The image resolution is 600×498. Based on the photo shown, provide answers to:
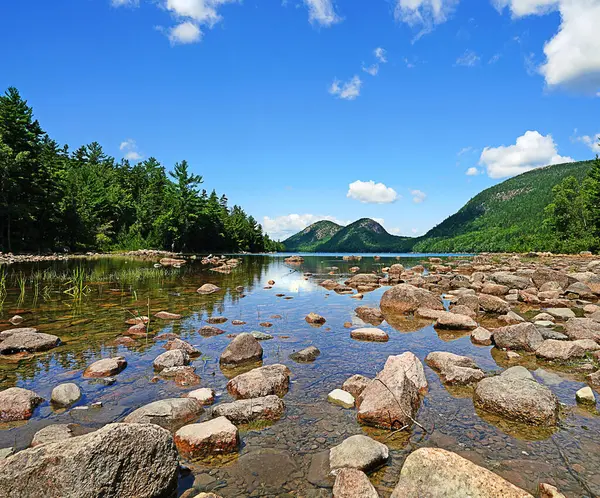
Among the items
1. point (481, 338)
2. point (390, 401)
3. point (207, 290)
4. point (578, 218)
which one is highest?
point (578, 218)

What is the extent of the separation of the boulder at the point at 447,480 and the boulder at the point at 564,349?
6.41 meters

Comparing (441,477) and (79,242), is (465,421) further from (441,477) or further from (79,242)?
(79,242)

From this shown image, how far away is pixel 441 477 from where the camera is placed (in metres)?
3.78

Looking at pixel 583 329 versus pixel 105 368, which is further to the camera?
pixel 583 329

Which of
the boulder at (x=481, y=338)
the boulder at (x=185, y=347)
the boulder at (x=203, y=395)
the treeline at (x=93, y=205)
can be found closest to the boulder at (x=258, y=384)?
the boulder at (x=203, y=395)

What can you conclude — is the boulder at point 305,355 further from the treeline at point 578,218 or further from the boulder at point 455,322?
the treeline at point 578,218

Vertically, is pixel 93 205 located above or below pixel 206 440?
above

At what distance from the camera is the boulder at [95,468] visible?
3.42 metres

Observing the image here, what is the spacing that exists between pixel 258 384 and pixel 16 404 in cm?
401

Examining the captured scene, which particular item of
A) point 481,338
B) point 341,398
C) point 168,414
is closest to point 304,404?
point 341,398

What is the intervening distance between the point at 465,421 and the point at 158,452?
4723 millimetres

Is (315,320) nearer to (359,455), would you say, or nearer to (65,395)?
(65,395)

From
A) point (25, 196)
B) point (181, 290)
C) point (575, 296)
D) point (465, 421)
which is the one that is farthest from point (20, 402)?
point (25, 196)

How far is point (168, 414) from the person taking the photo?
567 centimetres
